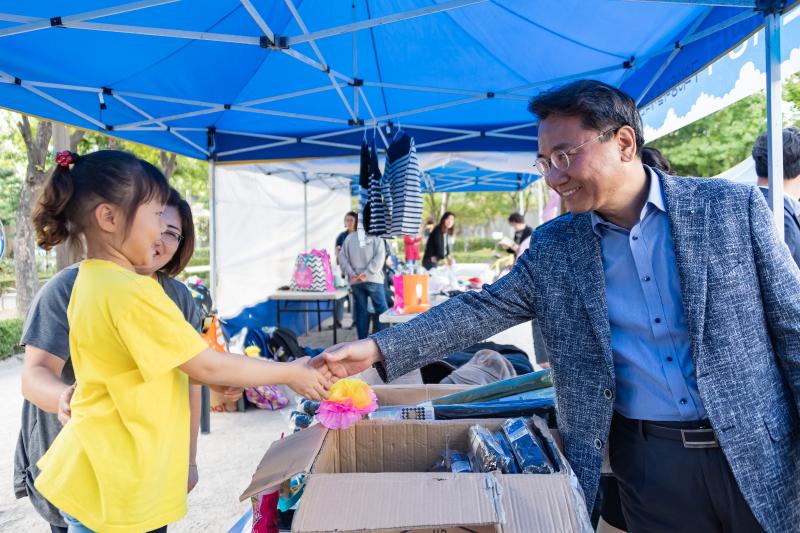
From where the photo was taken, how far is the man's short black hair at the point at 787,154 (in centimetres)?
281

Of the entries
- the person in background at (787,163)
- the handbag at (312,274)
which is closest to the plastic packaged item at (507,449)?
the person in background at (787,163)

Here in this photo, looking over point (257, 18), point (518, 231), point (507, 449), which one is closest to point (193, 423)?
point (507, 449)

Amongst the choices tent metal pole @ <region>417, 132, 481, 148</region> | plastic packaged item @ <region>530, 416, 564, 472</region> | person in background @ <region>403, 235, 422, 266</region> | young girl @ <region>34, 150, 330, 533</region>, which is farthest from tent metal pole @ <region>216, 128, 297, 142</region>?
plastic packaged item @ <region>530, 416, 564, 472</region>

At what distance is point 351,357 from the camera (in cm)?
167

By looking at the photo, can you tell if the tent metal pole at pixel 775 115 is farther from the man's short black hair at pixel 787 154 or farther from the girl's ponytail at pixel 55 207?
the girl's ponytail at pixel 55 207

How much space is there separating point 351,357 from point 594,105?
1.00 meters

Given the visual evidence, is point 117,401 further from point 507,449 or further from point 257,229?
point 257,229

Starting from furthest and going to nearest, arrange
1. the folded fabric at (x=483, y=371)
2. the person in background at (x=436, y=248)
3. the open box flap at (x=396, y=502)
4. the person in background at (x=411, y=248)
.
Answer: the person in background at (x=436, y=248), the person in background at (x=411, y=248), the folded fabric at (x=483, y=371), the open box flap at (x=396, y=502)

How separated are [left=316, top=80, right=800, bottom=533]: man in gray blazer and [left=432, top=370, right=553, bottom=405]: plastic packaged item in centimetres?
54

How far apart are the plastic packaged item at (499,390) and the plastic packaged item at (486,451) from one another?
506mm

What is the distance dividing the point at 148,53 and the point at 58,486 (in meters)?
3.73

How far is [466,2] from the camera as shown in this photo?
3.17m

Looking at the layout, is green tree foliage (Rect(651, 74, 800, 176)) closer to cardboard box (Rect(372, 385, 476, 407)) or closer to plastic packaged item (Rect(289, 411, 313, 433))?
cardboard box (Rect(372, 385, 476, 407))

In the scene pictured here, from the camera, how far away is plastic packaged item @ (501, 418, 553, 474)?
4.25 feet
